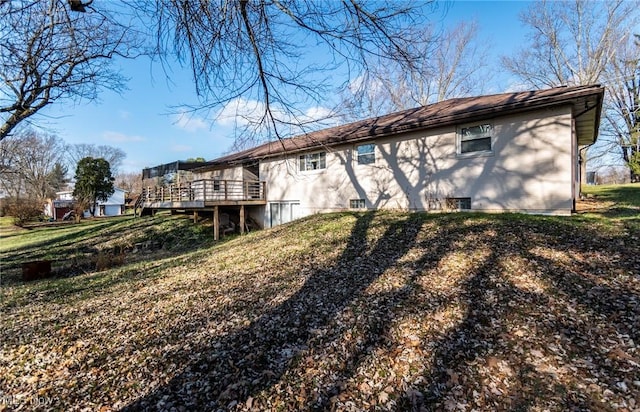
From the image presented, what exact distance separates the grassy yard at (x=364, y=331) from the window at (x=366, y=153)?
6198mm

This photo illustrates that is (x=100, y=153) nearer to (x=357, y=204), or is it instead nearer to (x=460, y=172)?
(x=357, y=204)

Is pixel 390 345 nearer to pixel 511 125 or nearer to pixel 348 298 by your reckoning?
pixel 348 298

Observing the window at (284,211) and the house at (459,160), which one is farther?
the window at (284,211)

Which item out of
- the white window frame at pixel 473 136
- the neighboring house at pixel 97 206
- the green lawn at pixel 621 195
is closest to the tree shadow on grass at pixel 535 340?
the white window frame at pixel 473 136

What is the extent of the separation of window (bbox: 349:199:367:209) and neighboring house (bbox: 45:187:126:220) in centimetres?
3438

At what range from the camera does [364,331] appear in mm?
3496

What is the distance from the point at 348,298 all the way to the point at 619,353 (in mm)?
2848

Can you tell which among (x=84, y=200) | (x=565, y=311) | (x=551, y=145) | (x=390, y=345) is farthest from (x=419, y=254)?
(x=84, y=200)

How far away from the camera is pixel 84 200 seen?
91.5 feet

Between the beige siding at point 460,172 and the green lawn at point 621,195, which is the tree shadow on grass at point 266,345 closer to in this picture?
the beige siding at point 460,172

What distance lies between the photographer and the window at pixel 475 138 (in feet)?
31.0

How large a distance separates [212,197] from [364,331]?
14693mm
